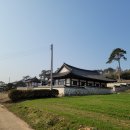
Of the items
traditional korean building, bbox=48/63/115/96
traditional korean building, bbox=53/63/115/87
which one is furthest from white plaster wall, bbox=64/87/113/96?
traditional korean building, bbox=53/63/115/87

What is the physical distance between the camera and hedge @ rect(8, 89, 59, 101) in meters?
41.4

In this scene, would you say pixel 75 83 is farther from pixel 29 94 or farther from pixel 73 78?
pixel 29 94

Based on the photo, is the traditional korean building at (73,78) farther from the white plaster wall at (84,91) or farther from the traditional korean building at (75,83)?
the white plaster wall at (84,91)

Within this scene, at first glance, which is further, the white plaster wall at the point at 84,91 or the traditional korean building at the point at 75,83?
the traditional korean building at the point at 75,83

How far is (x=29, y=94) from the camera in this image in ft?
142

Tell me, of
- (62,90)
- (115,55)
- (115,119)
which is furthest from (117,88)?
(115,119)

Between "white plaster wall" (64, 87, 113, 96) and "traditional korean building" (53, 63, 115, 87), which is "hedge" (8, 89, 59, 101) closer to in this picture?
"white plaster wall" (64, 87, 113, 96)

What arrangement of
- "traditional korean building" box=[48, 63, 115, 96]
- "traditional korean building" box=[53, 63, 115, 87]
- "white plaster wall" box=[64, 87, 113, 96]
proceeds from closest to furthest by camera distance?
"white plaster wall" box=[64, 87, 113, 96] < "traditional korean building" box=[48, 63, 115, 96] < "traditional korean building" box=[53, 63, 115, 87]

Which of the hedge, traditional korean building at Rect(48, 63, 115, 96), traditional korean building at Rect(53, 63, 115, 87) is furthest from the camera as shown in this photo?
traditional korean building at Rect(53, 63, 115, 87)

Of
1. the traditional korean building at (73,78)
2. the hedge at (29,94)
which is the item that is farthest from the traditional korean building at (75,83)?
the hedge at (29,94)

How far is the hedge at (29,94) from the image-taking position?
136 feet

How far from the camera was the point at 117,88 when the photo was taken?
70.4 m

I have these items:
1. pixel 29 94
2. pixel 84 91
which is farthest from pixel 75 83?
pixel 29 94

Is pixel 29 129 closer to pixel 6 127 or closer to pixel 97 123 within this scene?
pixel 6 127
